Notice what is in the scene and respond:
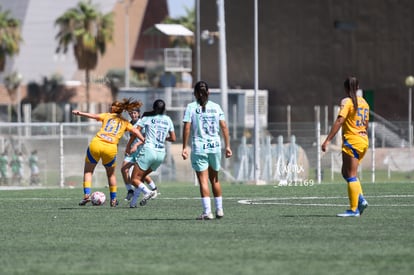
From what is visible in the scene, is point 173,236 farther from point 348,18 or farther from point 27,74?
point 27,74

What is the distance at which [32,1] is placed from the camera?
113250 mm

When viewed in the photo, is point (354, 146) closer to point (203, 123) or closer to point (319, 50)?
point (203, 123)

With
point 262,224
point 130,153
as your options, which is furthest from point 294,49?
point 262,224

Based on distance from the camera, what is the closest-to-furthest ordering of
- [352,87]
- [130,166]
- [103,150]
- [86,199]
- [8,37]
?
1. [352,87]
2. [103,150]
3. [86,199]
4. [130,166]
5. [8,37]

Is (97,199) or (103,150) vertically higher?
(103,150)

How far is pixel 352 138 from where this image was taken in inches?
698

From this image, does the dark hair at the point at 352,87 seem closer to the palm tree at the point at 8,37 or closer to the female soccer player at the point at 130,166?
the female soccer player at the point at 130,166

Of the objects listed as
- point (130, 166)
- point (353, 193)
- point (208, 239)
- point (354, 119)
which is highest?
point (354, 119)

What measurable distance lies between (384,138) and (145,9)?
77.0m

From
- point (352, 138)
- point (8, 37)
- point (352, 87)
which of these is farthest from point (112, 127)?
point (8, 37)

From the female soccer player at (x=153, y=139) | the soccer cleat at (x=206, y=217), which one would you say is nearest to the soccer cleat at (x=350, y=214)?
the soccer cleat at (x=206, y=217)

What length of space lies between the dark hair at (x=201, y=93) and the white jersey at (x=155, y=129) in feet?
13.9

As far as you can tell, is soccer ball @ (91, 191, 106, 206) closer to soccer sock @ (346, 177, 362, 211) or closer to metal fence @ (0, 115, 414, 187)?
soccer sock @ (346, 177, 362, 211)

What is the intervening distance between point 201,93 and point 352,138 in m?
2.30
